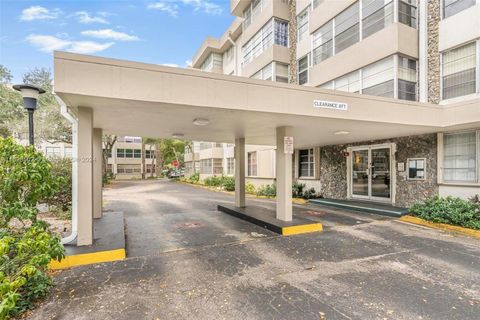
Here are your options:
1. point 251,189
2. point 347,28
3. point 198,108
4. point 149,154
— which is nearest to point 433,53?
point 347,28

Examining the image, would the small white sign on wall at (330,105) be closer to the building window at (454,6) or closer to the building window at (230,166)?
the building window at (454,6)

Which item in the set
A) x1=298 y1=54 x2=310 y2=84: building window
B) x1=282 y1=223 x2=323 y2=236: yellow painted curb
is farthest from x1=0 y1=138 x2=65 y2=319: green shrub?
x1=298 y1=54 x2=310 y2=84: building window

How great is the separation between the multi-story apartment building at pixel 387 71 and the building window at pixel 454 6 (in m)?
0.03

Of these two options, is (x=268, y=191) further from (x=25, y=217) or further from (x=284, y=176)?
(x=25, y=217)

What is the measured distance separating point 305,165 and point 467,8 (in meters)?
8.76

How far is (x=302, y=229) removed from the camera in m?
6.79

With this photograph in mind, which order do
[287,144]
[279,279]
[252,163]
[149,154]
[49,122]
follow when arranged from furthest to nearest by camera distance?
[149,154]
[252,163]
[49,122]
[287,144]
[279,279]

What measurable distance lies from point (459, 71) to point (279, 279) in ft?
28.3

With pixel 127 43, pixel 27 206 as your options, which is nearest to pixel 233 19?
pixel 127 43

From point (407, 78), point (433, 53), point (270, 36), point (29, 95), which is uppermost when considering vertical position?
point (270, 36)

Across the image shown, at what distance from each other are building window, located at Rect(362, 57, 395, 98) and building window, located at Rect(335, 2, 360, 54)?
1502 mm

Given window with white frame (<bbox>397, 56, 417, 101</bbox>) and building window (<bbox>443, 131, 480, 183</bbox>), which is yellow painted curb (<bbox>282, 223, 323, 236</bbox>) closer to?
building window (<bbox>443, 131, 480, 183</bbox>)

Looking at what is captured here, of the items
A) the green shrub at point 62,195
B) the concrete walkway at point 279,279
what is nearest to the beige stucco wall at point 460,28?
the concrete walkway at point 279,279

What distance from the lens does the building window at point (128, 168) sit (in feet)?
138
